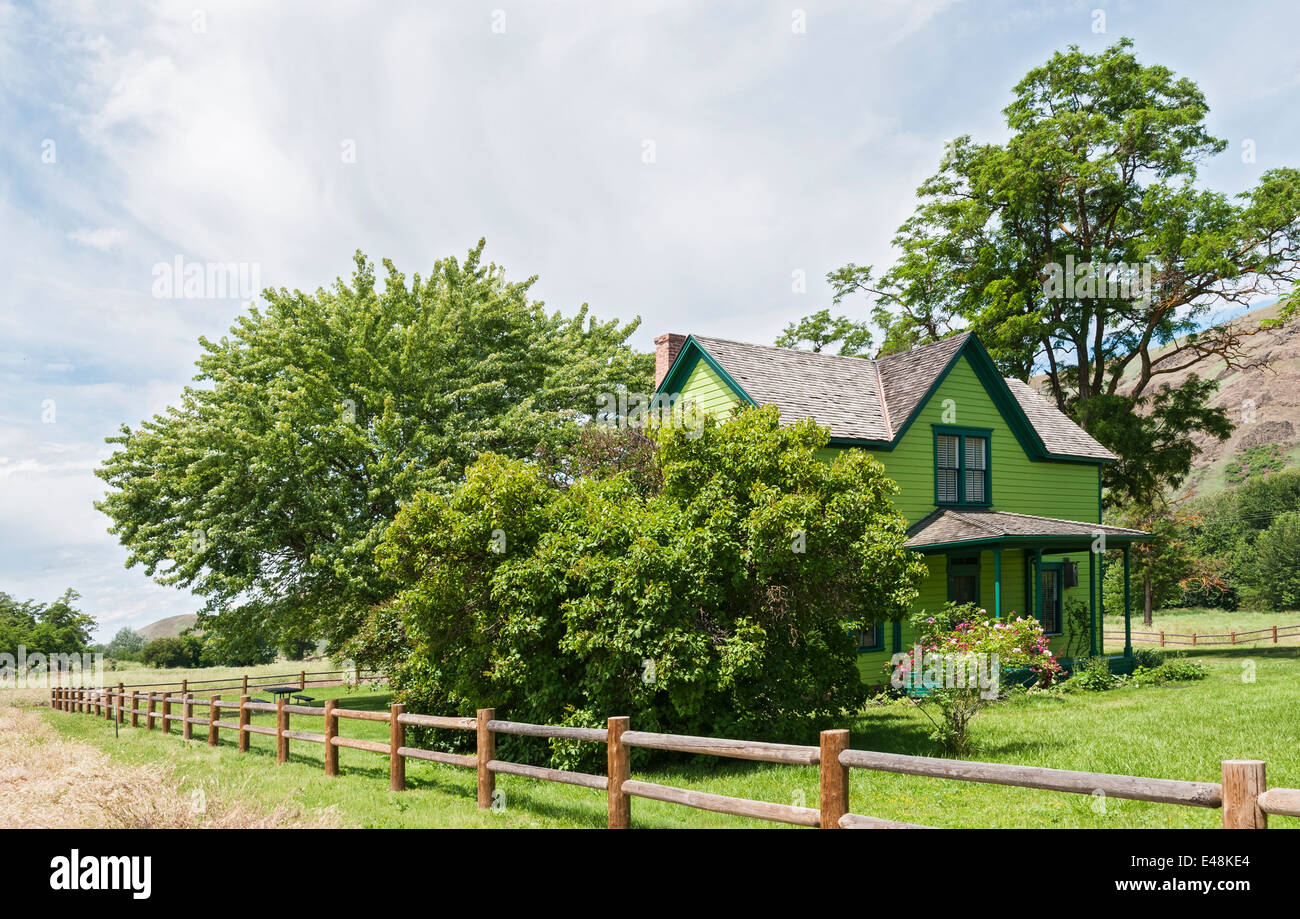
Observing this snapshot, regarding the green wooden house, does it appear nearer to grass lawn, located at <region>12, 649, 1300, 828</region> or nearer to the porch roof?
the porch roof

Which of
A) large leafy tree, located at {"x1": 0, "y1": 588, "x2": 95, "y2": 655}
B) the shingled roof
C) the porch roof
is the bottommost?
large leafy tree, located at {"x1": 0, "y1": 588, "x2": 95, "y2": 655}

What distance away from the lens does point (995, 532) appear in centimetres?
2138

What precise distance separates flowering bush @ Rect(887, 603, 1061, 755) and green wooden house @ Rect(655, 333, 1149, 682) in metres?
5.81

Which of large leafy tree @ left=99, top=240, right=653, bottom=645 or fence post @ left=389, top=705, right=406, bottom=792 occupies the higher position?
large leafy tree @ left=99, top=240, right=653, bottom=645

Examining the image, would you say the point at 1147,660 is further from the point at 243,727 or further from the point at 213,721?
the point at 213,721

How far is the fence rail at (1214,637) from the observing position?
4282 cm

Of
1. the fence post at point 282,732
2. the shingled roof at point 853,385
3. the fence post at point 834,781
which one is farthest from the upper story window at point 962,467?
the fence post at point 834,781

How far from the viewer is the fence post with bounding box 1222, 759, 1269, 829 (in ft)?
16.5

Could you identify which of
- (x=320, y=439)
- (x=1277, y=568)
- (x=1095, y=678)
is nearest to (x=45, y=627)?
(x=320, y=439)

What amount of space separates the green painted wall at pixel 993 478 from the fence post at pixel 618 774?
14107mm

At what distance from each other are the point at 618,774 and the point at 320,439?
1988 centimetres

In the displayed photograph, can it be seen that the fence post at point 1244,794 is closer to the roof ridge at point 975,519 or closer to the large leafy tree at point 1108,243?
the roof ridge at point 975,519

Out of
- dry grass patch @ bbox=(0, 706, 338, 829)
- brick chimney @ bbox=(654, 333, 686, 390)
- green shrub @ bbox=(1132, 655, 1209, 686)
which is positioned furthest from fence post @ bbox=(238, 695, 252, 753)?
green shrub @ bbox=(1132, 655, 1209, 686)

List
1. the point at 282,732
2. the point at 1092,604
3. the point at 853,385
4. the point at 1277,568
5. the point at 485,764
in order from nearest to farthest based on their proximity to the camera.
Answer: the point at 485,764, the point at 282,732, the point at 1092,604, the point at 853,385, the point at 1277,568
